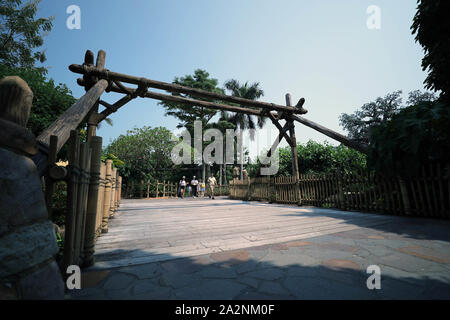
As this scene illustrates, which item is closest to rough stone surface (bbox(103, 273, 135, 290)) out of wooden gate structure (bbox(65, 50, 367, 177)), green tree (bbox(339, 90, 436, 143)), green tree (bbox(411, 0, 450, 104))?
wooden gate structure (bbox(65, 50, 367, 177))

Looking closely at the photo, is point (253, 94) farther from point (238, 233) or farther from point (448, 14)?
point (238, 233)

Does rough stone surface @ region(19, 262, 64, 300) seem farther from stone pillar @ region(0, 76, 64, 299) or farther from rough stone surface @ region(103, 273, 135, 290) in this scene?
rough stone surface @ region(103, 273, 135, 290)

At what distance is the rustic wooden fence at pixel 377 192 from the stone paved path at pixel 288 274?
269 cm

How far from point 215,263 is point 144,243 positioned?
1362 millimetres

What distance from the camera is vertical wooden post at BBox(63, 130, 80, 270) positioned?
1.71 meters

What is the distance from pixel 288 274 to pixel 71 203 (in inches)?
79.9

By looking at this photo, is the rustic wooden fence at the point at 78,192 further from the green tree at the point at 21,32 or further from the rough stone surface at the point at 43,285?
the green tree at the point at 21,32

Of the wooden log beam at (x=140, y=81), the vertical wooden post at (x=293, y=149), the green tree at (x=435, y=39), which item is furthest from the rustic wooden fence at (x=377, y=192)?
the wooden log beam at (x=140, y=81)

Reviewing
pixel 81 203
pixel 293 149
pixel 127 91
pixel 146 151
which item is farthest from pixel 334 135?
pixel 146 151

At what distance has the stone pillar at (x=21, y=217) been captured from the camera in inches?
36.5

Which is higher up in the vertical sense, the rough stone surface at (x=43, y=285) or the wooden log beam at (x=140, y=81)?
the wooden log beam at (x=140, y=81)

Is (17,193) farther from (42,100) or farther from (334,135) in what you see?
(42,100)

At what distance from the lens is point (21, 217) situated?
100cm

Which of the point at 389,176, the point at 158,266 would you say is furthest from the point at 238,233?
the point at 389,176
